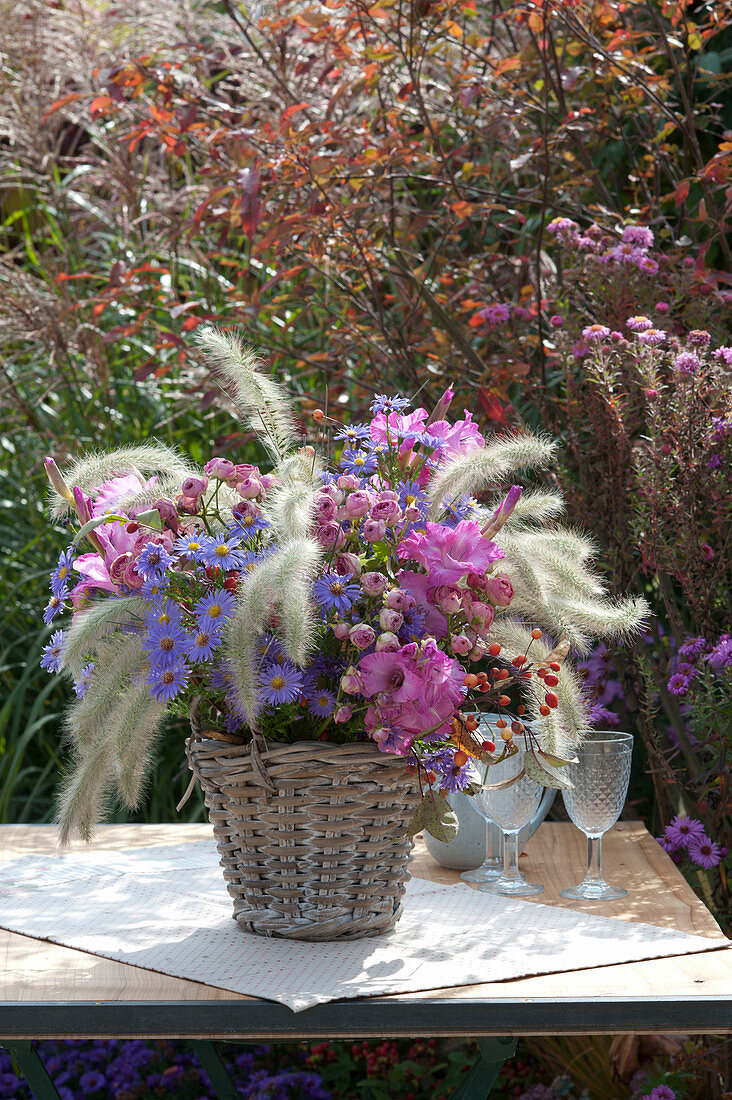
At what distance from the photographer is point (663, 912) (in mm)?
1338

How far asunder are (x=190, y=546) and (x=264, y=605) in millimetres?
108

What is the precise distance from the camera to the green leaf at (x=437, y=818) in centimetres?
111

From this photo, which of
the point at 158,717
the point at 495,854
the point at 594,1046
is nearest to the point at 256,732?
the point at 158,717

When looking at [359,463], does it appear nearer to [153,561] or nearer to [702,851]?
[153,561]

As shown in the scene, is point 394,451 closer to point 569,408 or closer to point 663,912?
point 663,912

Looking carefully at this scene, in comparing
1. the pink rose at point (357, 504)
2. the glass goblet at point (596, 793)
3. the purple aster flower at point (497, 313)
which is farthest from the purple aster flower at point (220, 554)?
the purple aster flower at point (497, 313)

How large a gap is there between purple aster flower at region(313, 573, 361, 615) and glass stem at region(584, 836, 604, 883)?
556 millimetres

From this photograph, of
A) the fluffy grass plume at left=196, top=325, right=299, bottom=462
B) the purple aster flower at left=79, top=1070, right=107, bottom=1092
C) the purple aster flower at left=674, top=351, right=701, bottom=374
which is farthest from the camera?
the purple aster flower at left=79, top=1070, right=107, bottom=1092

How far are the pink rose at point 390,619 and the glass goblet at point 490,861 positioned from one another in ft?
1.68

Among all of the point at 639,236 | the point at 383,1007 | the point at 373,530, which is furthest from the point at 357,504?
the point at 639,236

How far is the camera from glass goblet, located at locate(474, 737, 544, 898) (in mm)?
Answer: 1338

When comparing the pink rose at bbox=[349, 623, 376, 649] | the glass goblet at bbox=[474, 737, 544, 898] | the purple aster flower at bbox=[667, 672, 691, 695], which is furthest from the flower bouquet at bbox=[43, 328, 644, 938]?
the purple aster flower at bbox=[667, 672, 691, 695]

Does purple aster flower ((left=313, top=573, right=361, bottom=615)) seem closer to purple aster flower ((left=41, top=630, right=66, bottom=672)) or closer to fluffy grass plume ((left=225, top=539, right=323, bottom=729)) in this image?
fluffy grass plume ((left=225, top=539, right=323, bottom=729))

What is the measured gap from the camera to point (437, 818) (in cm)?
111
